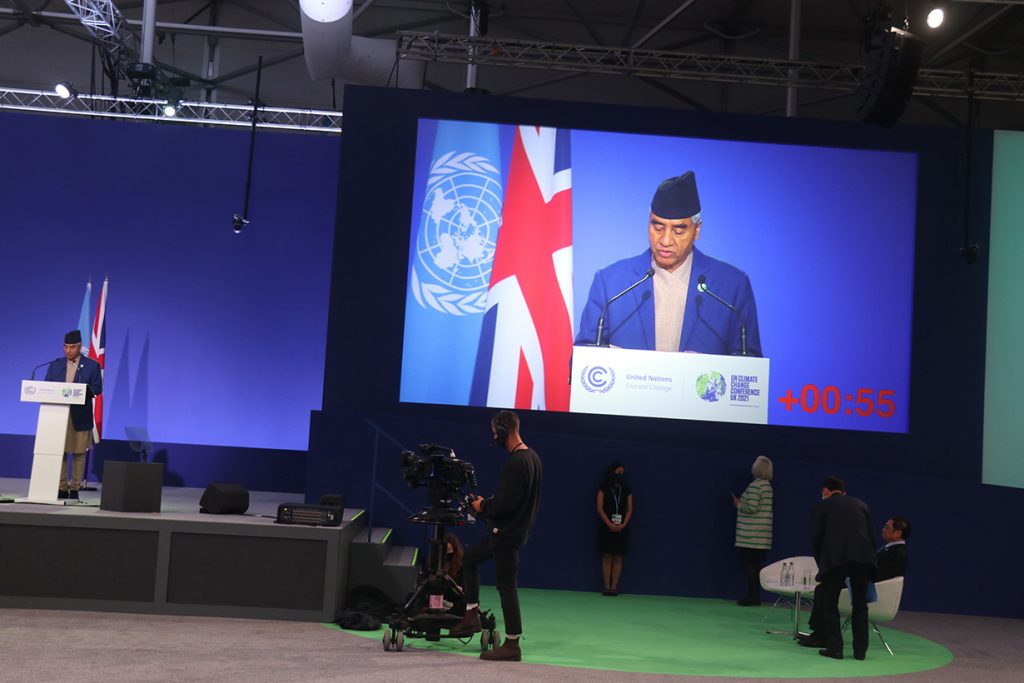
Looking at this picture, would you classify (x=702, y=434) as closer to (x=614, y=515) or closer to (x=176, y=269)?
(x=614, y=515)

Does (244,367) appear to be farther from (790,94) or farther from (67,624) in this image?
(790,94)

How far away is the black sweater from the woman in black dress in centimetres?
396

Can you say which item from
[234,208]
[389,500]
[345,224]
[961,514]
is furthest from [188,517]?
[961,514]

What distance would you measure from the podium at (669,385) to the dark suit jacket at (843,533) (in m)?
3.35

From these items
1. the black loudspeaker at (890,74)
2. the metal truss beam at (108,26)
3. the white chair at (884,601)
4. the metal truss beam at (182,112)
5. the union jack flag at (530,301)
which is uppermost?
the metal truss beam at (108,26)

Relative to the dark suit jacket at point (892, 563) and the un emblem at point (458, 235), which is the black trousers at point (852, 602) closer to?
the dark suit jacket at point (892, 563)

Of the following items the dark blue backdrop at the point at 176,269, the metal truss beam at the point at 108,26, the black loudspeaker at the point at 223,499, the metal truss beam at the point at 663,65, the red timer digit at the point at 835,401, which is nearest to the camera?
the black loudspeaker at the point at 223,499

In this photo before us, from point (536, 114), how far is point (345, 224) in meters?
2.31

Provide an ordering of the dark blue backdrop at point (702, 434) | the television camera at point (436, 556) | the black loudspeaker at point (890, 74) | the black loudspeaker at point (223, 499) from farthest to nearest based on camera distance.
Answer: the dark blue backdrop at point (702, 434) → the black loudspeaker at point (890, 74) → the black loudspeaker at point (223, 499) → the television camera at point (436, 556)

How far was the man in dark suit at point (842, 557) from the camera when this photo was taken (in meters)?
7.48

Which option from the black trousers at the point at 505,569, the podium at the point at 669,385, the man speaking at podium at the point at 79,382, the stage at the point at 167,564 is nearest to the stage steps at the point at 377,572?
the stage at the point at 167,564

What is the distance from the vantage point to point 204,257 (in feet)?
42.4

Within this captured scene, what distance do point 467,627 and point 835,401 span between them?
5.68 m

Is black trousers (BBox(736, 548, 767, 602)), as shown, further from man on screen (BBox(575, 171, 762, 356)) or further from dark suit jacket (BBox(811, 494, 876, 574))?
dark suit jacket (BBox(811, 494, 876, 574))
